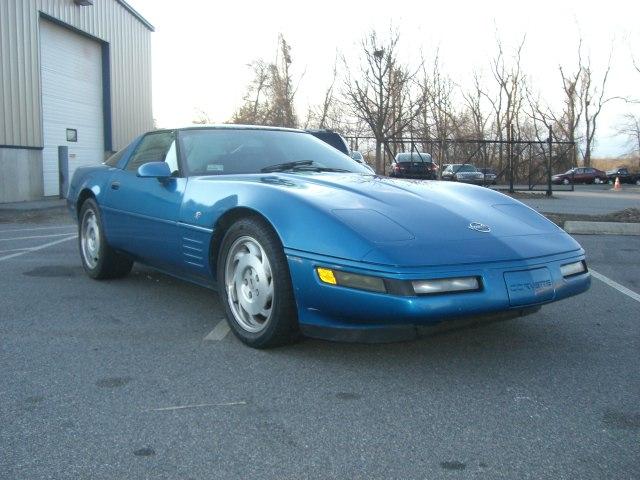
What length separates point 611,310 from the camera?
4.52 meters

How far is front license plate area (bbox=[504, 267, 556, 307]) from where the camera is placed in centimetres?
307

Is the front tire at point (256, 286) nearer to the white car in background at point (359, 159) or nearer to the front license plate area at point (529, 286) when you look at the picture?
the front license plate area at point (529, 286)

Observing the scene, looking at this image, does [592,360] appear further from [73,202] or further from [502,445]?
[73,202]

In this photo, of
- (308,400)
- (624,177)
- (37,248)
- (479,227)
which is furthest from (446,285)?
(624,177)

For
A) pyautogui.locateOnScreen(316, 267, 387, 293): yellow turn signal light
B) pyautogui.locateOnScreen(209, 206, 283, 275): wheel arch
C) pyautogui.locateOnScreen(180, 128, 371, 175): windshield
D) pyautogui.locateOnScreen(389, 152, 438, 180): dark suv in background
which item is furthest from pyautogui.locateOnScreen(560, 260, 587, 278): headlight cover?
pyautogui.locateOnScreen(389, 152, 438, 180): dark suv in background

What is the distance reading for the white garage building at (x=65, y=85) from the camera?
1402 centimetres

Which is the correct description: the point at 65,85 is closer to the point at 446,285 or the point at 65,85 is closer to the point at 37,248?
the point at 37,248

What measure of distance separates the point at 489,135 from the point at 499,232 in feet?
154

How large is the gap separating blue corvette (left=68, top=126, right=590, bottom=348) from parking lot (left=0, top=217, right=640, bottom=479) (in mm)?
277

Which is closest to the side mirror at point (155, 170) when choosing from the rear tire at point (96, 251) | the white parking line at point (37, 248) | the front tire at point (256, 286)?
the front tire at point (256, 286)

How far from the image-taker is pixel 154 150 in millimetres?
4883

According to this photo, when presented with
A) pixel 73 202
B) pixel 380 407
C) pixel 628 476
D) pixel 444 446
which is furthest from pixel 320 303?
pixel 73 202

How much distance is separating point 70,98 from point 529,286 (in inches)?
635

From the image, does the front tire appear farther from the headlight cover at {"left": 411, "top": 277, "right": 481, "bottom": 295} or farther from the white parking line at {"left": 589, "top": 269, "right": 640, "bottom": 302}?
the white parking line at {"left": 589, "top": 269, "right": 640, "bottom": 302}
